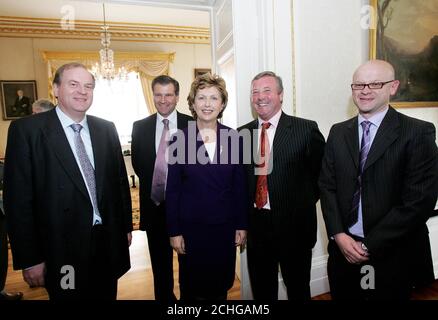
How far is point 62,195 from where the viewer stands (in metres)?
1.66

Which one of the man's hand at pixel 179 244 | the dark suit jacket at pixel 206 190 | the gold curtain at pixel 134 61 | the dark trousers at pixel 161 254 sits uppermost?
the gold curtain at pixel 134 61

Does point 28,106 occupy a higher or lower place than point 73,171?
higher

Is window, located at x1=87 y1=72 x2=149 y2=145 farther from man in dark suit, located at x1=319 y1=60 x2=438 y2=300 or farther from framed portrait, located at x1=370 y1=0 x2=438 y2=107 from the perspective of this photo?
man in dark suit, located at x1=319 y1=60 x2=438 y2=300

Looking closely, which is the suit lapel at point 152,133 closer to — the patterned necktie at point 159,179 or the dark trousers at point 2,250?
the patterned necktie at point 159,179

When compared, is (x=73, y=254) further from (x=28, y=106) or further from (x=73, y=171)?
(x=28, y=106)

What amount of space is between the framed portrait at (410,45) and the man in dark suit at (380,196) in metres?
1.29

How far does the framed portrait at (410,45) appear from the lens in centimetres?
271

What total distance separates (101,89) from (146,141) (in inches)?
261

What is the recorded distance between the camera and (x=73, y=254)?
5.57ft

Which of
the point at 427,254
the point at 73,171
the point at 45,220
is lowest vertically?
the point at 427,254

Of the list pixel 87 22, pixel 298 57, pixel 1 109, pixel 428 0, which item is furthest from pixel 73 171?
pixel 1 109

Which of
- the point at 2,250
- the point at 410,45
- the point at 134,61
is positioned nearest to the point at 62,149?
the point at 2,250

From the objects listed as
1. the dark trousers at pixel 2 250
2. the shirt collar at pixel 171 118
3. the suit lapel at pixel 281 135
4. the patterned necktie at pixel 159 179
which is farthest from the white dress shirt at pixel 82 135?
the suit lapel at pixel 281 135

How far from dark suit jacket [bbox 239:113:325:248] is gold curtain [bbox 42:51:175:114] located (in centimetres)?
693
